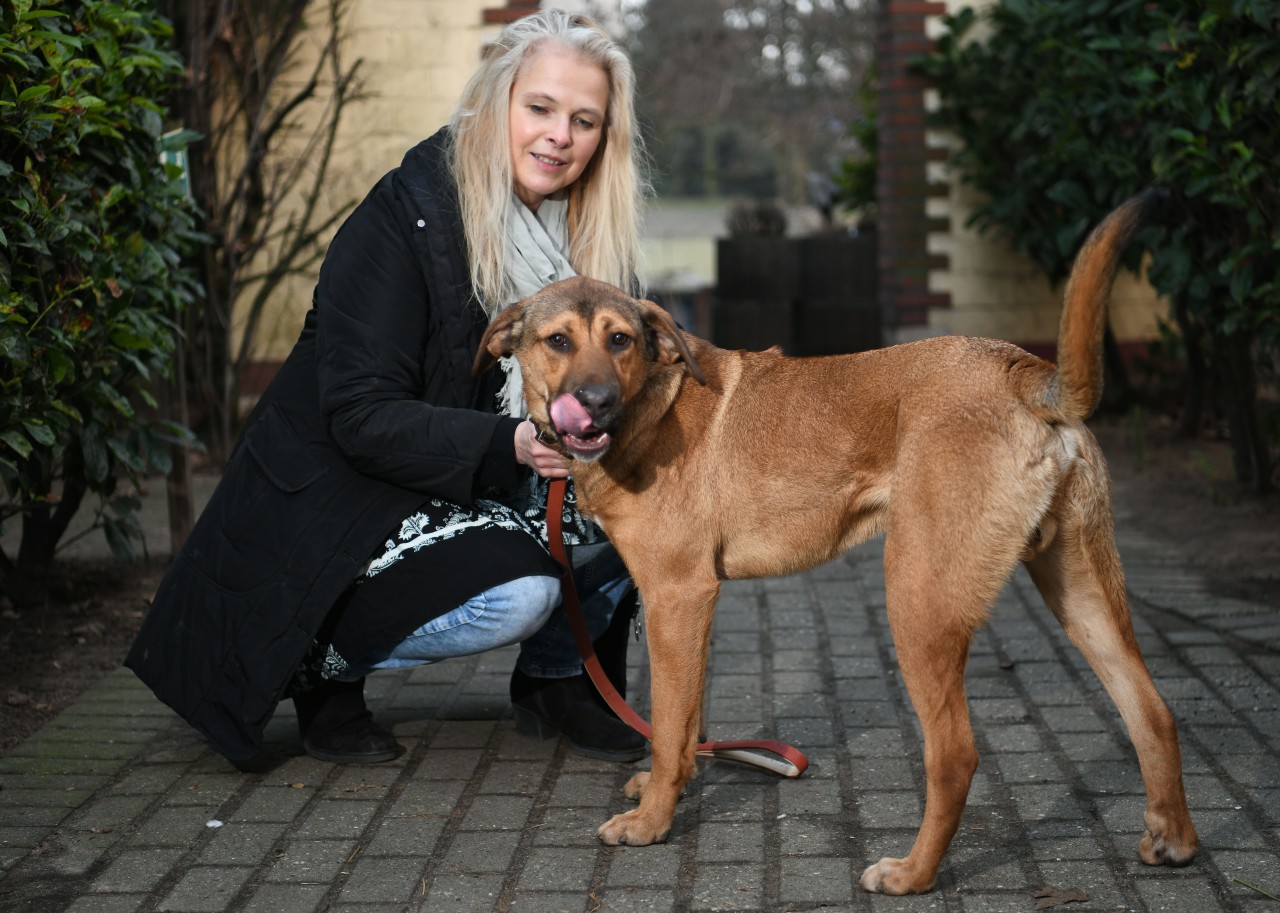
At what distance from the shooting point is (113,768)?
4.18 m

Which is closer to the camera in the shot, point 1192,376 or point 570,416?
point 570,416

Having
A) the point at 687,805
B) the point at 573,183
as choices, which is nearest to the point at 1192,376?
the point at 573,183

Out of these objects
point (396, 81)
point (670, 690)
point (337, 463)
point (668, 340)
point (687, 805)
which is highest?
point (396, 81)

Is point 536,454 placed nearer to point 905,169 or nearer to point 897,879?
point 897,879

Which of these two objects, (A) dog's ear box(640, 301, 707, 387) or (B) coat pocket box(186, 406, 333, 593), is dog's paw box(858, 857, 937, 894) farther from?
(B) coat pocket box(186, 406, 333, 593)

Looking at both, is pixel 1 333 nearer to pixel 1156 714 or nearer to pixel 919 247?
pixel 1156 714

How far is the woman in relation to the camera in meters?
3.87

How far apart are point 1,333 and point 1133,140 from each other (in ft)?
19.5

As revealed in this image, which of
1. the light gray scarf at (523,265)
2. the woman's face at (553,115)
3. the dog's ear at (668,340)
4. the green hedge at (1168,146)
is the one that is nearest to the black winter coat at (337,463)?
the light gray scarf at (523,265)

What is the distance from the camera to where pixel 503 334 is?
369cm

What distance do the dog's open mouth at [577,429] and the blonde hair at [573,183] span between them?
81 cm

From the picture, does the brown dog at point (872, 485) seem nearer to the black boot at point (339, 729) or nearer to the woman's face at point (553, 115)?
the woman's face at point (553, 115)

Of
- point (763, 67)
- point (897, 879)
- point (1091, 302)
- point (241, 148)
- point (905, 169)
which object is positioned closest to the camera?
Result: point (1091, 302)

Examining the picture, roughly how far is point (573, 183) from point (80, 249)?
178 cm
